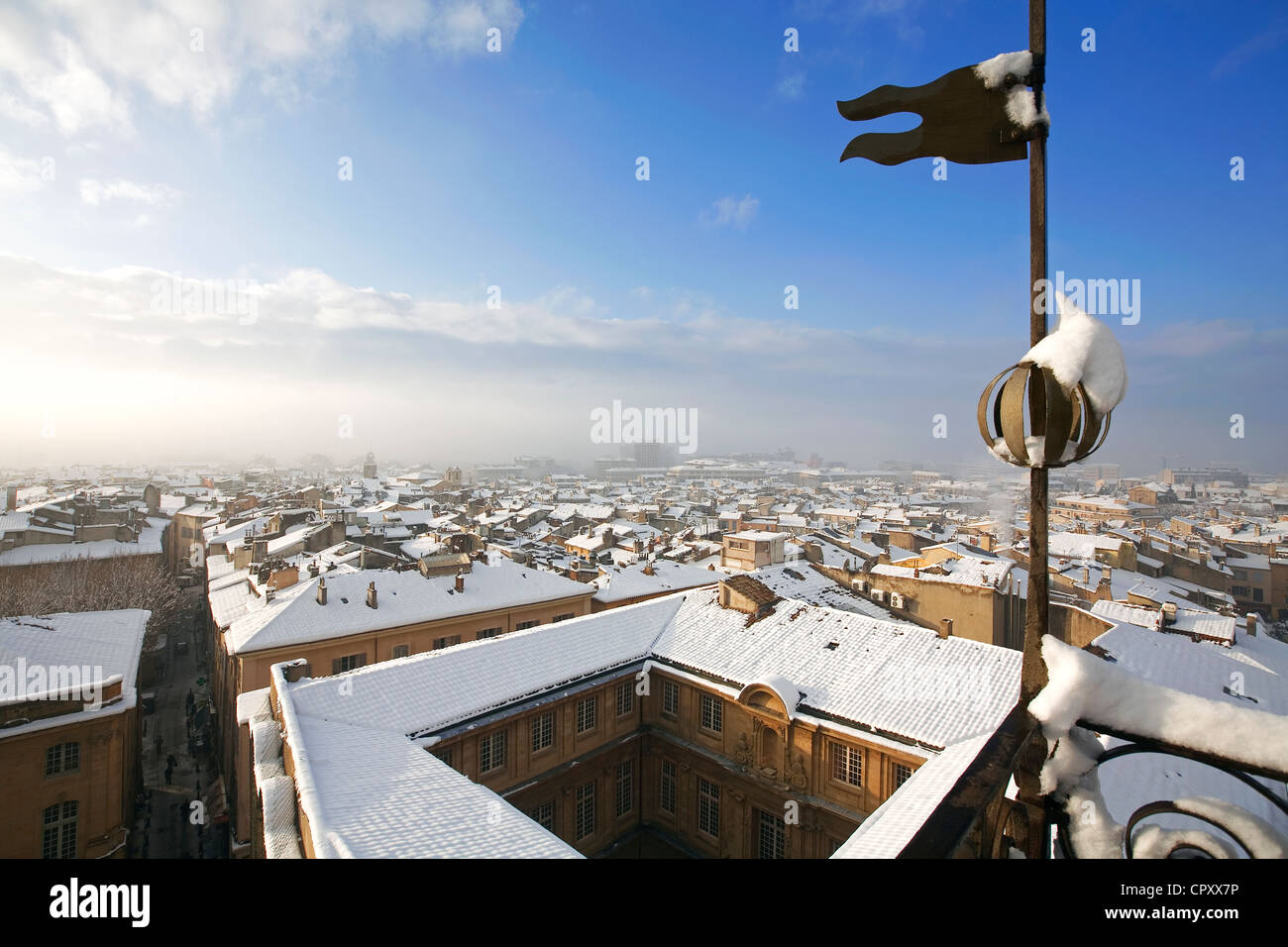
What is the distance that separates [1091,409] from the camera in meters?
2.25

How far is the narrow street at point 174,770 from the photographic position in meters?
22.3

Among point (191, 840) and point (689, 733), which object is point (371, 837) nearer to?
point (689, 733)

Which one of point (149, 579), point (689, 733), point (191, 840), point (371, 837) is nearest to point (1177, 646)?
point (689, 733)

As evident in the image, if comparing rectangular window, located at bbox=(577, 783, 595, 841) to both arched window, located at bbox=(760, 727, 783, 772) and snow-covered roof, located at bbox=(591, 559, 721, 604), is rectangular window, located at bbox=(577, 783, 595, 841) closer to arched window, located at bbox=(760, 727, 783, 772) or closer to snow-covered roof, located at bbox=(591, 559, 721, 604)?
arched window, located at bbox=(760, 727, 783, 772)

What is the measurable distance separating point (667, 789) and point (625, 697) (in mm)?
3672

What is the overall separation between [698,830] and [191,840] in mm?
19064

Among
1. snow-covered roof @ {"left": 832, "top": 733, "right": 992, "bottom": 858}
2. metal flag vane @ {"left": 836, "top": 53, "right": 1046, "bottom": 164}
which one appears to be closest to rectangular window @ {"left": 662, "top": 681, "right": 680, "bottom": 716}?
snow-covered roof @ {"left": 832, "top": 733, "right": 992, "bottom": 858}

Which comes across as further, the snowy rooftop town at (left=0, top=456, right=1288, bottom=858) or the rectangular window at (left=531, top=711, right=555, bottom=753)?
the rectangular window at (left=531, top=711, right=555, bottom=753)

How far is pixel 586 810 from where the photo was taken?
20.5 metres

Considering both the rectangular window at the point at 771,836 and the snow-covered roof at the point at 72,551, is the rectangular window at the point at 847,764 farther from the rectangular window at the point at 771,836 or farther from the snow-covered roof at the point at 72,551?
the snow-covered roof at the point at 72,551

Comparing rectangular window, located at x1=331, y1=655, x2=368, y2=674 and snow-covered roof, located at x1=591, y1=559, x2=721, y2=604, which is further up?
snow-covered roof, located at x1=591, y1=559, x2=721, y2=604

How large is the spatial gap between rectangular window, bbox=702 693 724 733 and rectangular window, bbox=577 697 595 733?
385 centimetres

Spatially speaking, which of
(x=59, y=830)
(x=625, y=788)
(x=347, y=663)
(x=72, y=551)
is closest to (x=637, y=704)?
(x=625, y=788)

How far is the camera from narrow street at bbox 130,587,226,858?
2234cm
